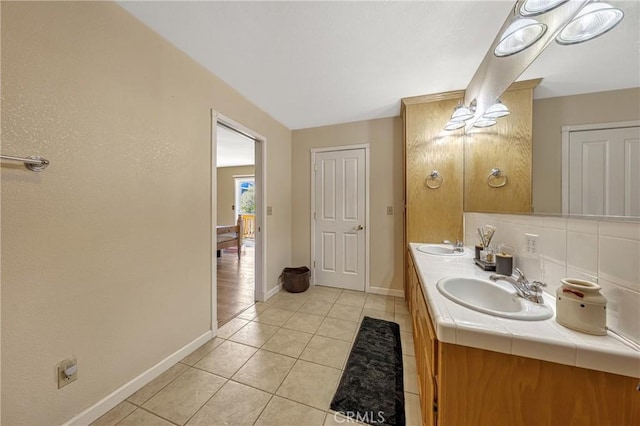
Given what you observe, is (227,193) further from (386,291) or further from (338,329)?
(338,329)

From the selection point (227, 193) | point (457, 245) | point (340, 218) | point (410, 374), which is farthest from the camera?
point (227, 193)

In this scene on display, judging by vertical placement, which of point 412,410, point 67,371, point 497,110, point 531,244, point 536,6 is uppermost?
point 536,6

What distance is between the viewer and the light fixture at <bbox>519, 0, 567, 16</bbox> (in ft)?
3.57

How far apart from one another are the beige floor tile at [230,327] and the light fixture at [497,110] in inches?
116

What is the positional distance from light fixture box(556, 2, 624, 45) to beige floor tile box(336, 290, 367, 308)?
264 centimetres

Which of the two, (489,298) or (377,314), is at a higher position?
(489,298)

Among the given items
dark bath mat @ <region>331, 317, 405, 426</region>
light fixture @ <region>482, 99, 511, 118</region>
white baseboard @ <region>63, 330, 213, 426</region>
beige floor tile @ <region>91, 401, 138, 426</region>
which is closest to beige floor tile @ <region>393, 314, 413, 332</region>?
dark bath mat @ <region>331, 317, 405, 426</region>

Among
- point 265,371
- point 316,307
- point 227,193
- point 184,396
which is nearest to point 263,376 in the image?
point 265,371

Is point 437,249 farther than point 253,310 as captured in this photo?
No

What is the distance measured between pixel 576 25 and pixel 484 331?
1.41 metres

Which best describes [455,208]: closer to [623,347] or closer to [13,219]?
[623,347]

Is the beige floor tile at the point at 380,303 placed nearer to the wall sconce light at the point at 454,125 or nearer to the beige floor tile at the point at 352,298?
the beige floor tile at the point at 352,298

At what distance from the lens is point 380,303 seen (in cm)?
273

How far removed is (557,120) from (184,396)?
8.76 feet
